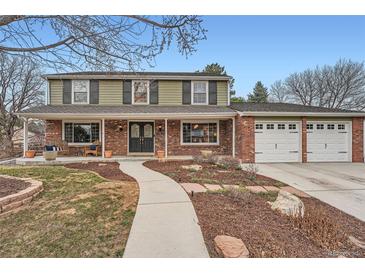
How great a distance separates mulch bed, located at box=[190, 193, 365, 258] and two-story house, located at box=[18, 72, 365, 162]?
683 cm

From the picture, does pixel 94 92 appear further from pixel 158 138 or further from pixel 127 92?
pixel 158 138

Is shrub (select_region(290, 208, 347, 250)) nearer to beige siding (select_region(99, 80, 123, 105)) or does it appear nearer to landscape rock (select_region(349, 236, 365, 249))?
landscape rock (select_region(349, 236, 365, 249))

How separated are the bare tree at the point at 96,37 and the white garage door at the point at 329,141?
32.5 feet

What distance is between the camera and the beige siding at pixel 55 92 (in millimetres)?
12828

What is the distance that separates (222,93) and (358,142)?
7746 mm

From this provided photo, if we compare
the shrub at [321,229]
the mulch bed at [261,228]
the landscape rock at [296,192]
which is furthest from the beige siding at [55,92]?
the shrub at [321,229]

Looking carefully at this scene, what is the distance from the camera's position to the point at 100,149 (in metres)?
12.7

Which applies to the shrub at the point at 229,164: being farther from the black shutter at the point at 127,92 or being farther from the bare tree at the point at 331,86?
the bare tree at the point at 331,86

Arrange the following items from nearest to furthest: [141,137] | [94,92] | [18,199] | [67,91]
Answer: [18,199], [67,91], [94,92], [141,137]

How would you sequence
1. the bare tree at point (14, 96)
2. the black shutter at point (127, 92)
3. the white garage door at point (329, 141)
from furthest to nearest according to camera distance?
the bare tree at point (14, 96) → the black shutter at point (127, 92) → the white garage door at point (329, 141)

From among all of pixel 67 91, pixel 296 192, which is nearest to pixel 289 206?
pixel 296 192

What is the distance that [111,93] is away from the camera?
13070 mm
